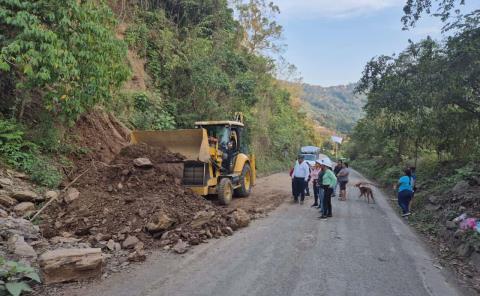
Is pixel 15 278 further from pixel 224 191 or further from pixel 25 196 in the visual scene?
→ pixel 224 191

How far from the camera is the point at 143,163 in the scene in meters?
9.74

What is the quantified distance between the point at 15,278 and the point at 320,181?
8047 mm

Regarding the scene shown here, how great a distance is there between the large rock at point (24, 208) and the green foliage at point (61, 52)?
2.43 metres

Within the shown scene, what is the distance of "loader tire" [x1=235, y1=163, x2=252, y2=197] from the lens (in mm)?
13340

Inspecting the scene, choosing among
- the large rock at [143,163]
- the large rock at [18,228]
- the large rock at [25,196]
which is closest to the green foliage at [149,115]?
the large rock at [143,163]

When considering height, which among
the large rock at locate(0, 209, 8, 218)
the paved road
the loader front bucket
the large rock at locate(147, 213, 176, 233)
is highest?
the loader front bucket

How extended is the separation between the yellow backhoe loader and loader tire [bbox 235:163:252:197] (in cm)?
10

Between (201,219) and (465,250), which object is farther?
(201,219)

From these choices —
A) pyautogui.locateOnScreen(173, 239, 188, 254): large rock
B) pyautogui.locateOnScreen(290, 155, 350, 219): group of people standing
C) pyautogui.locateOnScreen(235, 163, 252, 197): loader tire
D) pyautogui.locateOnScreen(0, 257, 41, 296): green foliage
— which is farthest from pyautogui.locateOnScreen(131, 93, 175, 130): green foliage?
pyautogui.locateOnScreen(0, 257, 41, 296): green foliage

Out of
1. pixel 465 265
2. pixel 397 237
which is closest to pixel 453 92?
pixel 397 237

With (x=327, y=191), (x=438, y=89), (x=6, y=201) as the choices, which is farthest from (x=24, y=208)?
(x=438, y=89)

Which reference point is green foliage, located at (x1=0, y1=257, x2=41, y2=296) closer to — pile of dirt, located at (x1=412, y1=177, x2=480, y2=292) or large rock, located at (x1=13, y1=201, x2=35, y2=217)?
large rock, located at (x1=13, y1=201, x2=35, y2=217)

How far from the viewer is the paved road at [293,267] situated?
17.2 ft

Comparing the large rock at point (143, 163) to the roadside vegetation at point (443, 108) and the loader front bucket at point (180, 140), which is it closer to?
the loader front bucket at point (180, 140)
